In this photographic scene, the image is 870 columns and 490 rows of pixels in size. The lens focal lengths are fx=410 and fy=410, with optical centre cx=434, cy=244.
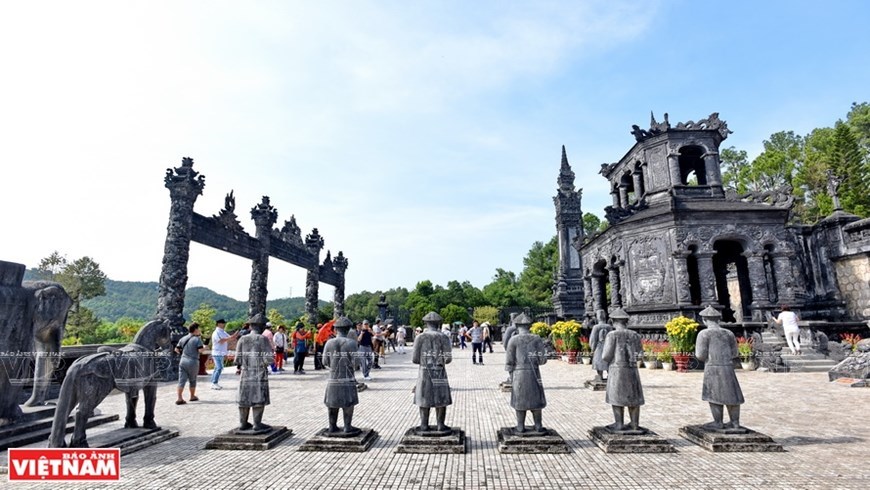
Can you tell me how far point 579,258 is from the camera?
27812 mm

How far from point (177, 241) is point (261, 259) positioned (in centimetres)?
559

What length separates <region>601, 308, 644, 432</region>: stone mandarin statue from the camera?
5945 millimetres

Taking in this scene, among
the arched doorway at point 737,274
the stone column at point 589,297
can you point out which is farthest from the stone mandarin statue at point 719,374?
the stone column at point 589,297

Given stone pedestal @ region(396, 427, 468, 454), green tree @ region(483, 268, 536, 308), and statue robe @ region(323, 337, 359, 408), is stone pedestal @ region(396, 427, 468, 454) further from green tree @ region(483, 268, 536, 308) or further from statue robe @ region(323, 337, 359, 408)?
green tree @ region(483, 268, 536, 308)

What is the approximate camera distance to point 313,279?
25.4 meters

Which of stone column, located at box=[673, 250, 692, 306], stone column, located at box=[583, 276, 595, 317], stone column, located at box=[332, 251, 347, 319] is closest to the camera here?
stone column, located at box=[673, 250, 692, 306]

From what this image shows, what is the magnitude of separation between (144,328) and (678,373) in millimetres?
14303

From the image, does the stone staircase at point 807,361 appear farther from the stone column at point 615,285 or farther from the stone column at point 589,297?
the stone column at point 589,297

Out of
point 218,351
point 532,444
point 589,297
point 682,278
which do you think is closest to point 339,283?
point 589,297

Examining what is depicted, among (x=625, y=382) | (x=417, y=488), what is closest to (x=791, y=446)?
(x=625, y=382)

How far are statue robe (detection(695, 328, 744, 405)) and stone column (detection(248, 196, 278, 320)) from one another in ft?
58.0

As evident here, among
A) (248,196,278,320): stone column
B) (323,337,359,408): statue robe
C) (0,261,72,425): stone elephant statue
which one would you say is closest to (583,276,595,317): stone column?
(248,196,278,320): stone column

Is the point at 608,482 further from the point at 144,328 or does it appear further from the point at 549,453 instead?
the point at 144,328

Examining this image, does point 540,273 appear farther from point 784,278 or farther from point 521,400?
point 521,400
